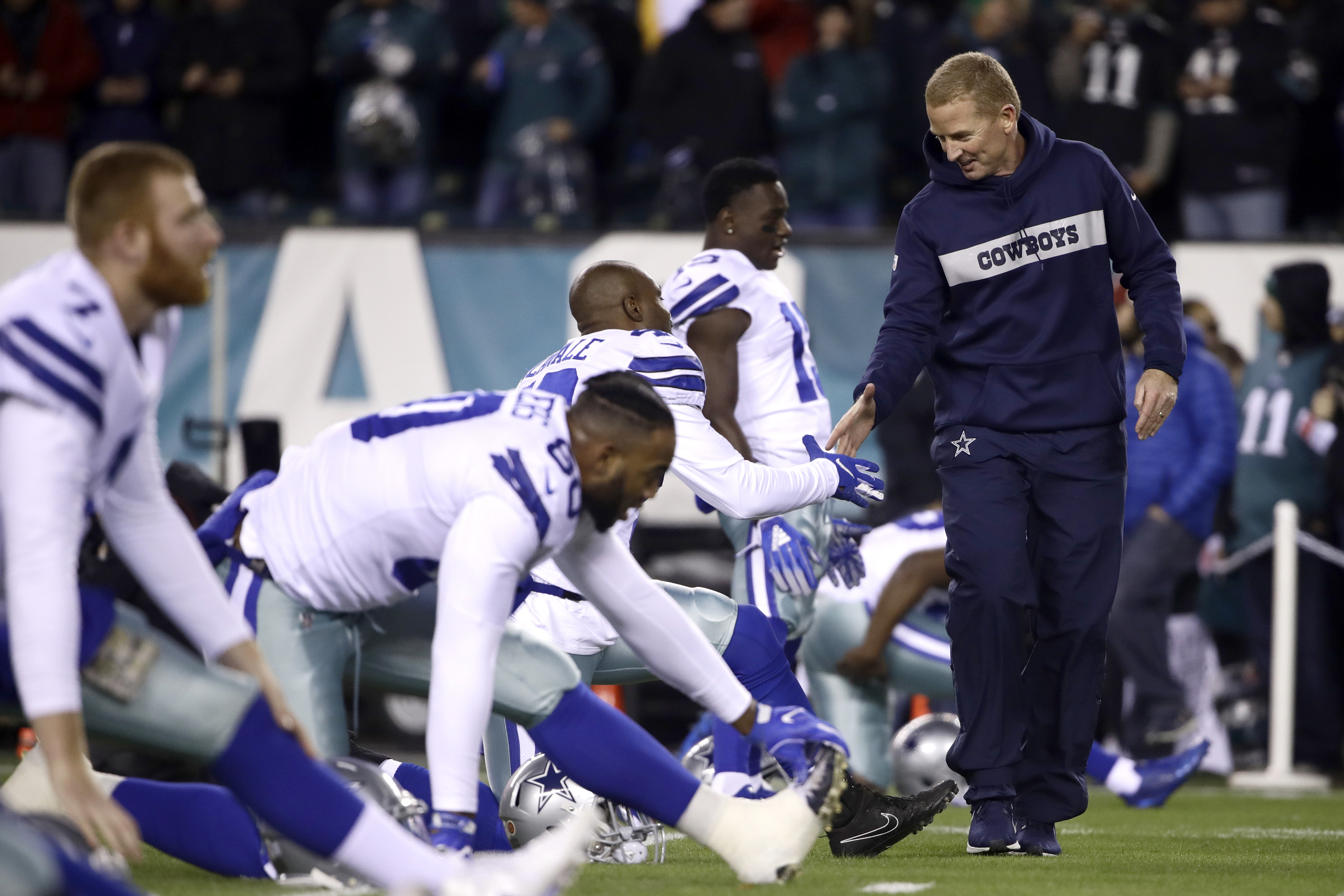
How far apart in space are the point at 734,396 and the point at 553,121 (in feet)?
15.9

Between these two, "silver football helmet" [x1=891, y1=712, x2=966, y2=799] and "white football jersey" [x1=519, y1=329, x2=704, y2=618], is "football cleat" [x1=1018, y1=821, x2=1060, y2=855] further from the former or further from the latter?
"silver football helmet" [x1=891, y1=712, x2=966, y2=799]

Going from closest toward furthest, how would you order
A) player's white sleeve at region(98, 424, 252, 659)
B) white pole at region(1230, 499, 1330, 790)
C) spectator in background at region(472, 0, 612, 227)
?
1. player's white sleeve at region(98, 424, 252, 659)
2. white pole at region(1230, 499, 1330, 790)
3. spectator in background at region(472, 0, 612, 227)

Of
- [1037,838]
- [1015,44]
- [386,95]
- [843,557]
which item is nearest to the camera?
[1037,838]

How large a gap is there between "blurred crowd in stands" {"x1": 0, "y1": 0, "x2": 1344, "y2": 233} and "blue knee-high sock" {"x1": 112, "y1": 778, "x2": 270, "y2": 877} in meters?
5.91

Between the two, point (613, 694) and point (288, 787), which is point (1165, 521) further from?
point (288, 787)

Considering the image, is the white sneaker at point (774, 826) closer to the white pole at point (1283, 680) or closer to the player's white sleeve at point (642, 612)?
the player's white sleeve at point (642, 612)

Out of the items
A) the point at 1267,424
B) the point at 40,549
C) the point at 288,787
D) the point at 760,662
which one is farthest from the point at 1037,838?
the point at 1267,424

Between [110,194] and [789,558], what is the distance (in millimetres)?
2874

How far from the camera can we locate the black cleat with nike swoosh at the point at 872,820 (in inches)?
180

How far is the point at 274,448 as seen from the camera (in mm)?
8266

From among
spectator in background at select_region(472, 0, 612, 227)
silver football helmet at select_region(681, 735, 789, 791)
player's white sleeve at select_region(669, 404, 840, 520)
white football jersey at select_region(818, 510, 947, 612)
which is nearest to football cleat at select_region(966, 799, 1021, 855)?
silver football helmet at select_region(681, 735, 789, 791)

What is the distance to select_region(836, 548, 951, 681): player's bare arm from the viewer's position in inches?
251

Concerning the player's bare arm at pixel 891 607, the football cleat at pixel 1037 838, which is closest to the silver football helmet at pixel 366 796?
the football cleat at pixel 1037 838

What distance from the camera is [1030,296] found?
4738 mm
